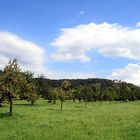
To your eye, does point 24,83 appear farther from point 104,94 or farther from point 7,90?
point 104,94

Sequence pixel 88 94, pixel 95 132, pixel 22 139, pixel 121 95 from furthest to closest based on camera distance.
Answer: pixel 121 95 → pixel 88 94 → pixel 95 132 → pixel 22 139

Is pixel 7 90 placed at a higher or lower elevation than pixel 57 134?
higher

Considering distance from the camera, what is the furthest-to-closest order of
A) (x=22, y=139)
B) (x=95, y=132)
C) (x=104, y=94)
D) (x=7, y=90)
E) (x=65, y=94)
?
1. (x=104, y=94)
2. (x=65, y=94)
3. (x=7, y=90)
4. (x=95, y=132)
5. (x=22, y=139)

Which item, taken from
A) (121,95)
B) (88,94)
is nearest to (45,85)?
(88,94)

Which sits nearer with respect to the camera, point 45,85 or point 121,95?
point 45,85

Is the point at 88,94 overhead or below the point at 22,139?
overhead

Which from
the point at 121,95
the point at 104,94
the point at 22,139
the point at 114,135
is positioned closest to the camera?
the point at 22,139

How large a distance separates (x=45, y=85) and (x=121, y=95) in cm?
4440

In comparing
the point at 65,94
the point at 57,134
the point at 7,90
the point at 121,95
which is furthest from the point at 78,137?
the point at 121,95

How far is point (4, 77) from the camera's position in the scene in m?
62.8

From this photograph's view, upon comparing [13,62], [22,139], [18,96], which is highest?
[13,62]

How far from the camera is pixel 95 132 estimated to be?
112ft

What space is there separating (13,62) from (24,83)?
5.00 metres

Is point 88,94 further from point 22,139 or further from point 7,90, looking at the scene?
point 22,139
